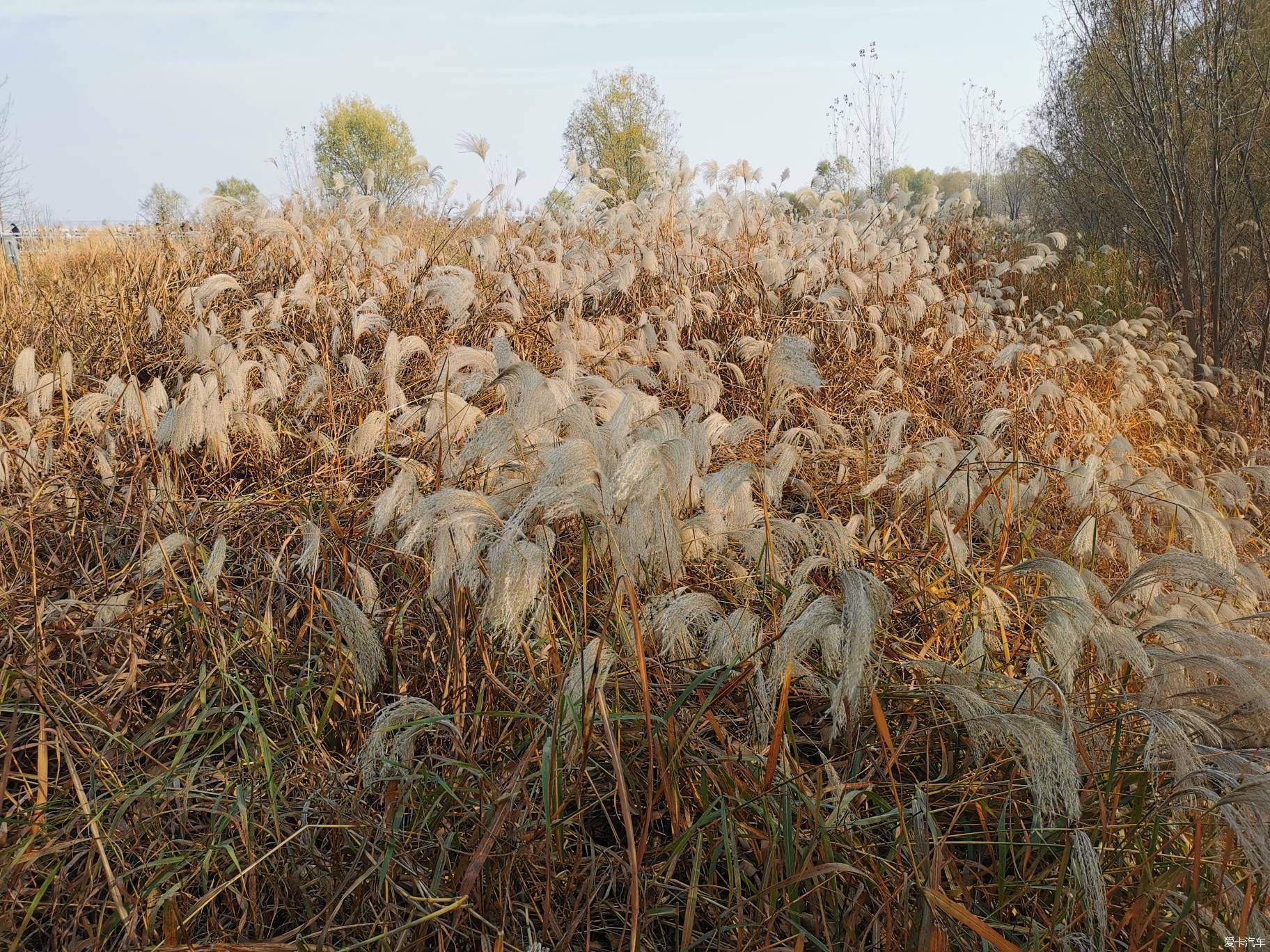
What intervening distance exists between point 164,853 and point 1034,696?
1854 millimetres

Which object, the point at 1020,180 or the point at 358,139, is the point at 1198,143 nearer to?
the point at 1020,180

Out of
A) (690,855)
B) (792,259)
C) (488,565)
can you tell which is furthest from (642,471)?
(792,259)

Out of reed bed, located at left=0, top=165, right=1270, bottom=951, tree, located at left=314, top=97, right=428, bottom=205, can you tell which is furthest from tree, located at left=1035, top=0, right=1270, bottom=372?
tree, located at left=314, top=97, right=428, bottom=205

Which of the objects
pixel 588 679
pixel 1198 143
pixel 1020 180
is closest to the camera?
pixel 588 679

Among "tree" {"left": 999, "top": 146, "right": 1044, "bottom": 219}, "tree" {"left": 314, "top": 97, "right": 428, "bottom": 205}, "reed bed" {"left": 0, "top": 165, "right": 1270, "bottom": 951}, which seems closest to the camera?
"reed bed" {"left": 0, "top": 165, "right": 1270, "bottom": 951}

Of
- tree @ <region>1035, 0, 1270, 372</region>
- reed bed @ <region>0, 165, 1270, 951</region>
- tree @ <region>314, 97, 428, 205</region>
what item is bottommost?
reed bed @ <region>0, 165, 1270, 951</region>

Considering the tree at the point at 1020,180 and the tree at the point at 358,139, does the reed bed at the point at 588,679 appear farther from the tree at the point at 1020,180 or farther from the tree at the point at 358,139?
the tree at the point at 358,139

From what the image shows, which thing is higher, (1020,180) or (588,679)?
(1020,180)

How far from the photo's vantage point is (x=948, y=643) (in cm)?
236

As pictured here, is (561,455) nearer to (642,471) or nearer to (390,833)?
(642,471)

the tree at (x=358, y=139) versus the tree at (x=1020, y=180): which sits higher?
the tree at (x=358, y=139)

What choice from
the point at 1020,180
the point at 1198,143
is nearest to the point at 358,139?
the point at 1020,180

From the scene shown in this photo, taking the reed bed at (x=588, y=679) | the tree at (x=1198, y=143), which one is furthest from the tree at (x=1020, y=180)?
the reed bed at (x=588, y=679)

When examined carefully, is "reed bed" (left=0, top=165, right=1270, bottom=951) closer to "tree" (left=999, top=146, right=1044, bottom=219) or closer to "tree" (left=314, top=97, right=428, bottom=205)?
"tree" (left=999, top=146, right=1044, bottom=219)
